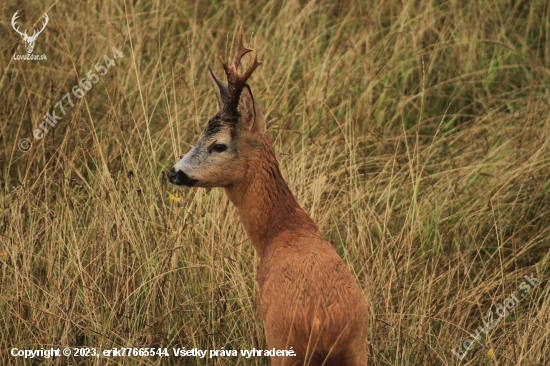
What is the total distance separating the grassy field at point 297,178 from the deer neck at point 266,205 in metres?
0.50

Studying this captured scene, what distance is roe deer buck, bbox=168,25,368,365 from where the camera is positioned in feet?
9.04

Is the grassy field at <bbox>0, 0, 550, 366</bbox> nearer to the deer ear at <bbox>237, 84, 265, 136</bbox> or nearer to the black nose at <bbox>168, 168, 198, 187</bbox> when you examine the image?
the black nose at <bbox>168, 168, 198, 187</bbox>

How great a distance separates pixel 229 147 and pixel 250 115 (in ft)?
0.69

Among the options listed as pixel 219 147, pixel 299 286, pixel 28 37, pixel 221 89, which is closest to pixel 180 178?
pixel 219 147

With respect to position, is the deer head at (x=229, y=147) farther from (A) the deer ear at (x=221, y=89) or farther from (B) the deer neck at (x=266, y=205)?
(A) the deer ear at (x=221, y=89)

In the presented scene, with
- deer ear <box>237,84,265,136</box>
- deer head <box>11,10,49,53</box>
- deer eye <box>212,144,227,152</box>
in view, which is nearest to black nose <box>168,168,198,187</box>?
deer eye <box>212,144,227,152</box>

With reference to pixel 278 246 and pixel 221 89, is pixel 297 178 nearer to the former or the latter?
pixel 221 89

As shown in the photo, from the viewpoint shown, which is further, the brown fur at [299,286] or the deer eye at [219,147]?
the deer eye at [219,147]

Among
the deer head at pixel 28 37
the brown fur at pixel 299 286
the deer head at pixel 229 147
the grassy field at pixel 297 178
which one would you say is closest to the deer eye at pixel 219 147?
the deer head at pixel 229 147

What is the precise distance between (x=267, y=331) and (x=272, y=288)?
206 mm

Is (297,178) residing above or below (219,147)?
below

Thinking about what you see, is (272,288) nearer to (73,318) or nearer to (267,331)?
(267,331)

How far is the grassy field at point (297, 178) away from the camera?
379cm

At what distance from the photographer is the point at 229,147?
3.37m
